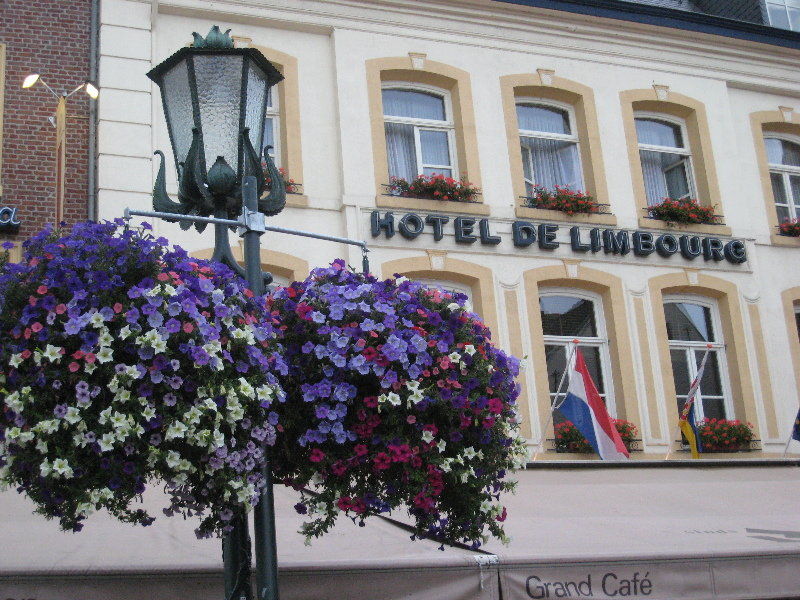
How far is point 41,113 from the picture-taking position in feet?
33.4

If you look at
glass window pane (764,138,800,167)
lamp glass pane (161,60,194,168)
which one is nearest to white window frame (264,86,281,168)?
lamp glass pane (161,60,194,168)

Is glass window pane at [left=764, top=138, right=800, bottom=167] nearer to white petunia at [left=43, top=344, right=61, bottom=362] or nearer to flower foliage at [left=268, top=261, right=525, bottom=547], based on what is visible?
flower foliage at [left=268, top=261, right=525, bottom=547]

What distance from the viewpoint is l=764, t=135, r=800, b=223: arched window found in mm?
13086

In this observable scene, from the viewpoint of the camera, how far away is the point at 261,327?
13.6 ft

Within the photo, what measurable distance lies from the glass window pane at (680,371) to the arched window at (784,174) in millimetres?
2431

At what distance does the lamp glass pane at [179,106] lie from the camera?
5000 millimetres

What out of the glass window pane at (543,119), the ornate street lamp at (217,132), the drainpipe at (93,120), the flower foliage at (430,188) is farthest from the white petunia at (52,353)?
the glass window pane at (543,119)

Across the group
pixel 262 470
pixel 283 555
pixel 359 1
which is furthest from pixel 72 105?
pixel 262 470

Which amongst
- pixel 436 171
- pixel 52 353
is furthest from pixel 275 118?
pixel 52 353

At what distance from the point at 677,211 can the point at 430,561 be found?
7.85 meters

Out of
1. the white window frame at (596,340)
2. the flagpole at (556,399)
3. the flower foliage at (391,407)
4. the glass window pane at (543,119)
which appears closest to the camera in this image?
the flower foliage at (391,407)

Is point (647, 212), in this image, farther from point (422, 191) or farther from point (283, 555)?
point (283, 555)

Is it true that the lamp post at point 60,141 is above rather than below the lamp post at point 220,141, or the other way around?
above

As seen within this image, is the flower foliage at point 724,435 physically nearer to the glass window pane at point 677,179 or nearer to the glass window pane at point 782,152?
the glass window pane at point 677,179
